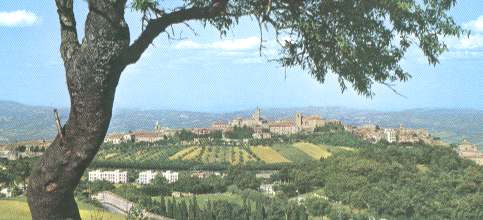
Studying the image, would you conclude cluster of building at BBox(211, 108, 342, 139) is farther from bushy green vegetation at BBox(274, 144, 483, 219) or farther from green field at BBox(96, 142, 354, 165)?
bushy green vegetation at BBox(274, 144, 483, 219)

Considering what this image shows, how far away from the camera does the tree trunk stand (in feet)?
17.1

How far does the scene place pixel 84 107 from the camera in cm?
525

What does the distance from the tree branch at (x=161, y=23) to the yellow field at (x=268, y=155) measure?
116 m

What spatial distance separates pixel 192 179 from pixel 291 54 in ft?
294

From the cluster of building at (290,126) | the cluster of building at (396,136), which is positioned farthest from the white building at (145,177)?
the cluster of building at (290,126)

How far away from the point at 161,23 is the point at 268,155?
121443 millimetres

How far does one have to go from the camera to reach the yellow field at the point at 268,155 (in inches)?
4847

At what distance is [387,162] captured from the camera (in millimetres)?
109062

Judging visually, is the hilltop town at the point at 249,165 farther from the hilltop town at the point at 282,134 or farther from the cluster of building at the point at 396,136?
the hilltop town at the point at 282,134

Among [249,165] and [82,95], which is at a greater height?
[82,95]

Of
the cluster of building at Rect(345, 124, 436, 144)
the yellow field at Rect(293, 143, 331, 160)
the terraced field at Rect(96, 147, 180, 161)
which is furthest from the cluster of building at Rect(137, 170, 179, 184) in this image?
the cluster of building at Rect(345, 124, 436, 144)

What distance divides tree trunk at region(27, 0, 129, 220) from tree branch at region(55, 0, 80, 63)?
0.01 meters

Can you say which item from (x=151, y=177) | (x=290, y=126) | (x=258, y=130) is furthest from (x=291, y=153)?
(x=290, y=126)

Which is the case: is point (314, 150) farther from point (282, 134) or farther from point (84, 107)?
point (84, 107)
